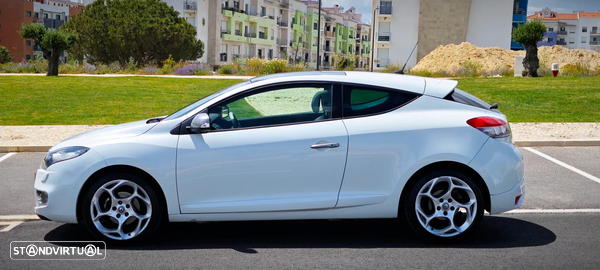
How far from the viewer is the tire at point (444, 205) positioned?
5324 millimetres

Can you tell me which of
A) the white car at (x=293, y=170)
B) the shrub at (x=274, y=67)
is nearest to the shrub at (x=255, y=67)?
the shrub at (x=274, y=67)

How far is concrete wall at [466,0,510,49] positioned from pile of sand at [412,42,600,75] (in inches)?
1099

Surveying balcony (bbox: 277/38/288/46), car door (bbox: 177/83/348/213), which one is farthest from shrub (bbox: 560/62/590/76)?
balcony (bbox: 277/38/288/46)

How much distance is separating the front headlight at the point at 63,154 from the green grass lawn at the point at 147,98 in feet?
32.4

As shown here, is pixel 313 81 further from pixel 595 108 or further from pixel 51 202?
pixel 595 108

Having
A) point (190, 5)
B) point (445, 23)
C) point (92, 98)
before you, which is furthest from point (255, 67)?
point (190, 5)

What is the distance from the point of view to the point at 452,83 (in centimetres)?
591

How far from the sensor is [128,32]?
60906 millimetres

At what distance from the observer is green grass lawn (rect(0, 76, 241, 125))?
1614cm

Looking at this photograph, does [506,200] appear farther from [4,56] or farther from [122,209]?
[4,56]

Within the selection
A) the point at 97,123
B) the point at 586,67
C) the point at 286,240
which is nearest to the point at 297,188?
the point at 286,240

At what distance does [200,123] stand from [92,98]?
1587 centimetres

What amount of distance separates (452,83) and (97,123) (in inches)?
428

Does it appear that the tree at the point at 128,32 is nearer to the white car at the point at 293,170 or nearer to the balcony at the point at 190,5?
the balcony at the point at 190,5
